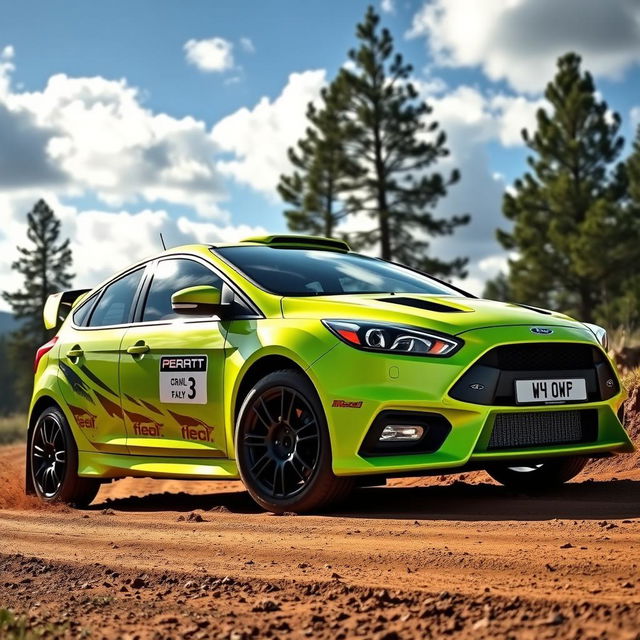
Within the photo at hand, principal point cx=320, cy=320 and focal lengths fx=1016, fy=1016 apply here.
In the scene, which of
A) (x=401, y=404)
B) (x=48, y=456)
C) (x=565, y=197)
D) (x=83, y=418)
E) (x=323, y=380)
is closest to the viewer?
(x=401, y=404)

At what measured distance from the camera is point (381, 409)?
5.31m

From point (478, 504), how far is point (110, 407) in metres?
2.79

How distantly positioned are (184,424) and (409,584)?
9.83ft

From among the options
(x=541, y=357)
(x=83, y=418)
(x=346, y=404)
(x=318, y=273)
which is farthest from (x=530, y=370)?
(x=83, y=418)

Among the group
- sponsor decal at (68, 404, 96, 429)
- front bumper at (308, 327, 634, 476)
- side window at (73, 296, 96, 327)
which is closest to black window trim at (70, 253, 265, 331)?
side window at (73, 296, 96, 327)

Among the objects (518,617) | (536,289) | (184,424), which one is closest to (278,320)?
(184,424)

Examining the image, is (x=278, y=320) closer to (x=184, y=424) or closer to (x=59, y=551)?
(x=184, y=424)

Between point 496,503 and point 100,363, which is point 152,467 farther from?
point 496,503

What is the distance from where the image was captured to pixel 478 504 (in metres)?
5.78

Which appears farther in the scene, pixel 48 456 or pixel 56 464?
pixel 48 456

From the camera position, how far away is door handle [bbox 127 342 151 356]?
6797 millimetres

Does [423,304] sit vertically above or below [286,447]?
above

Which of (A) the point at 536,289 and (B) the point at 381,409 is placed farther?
(A) the point at 536,289

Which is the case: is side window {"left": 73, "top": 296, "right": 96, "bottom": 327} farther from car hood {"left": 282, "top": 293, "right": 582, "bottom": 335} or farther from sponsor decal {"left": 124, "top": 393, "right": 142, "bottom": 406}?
car hood {"left": 282, "top": 293, "right": 582, "bottom": 335}
